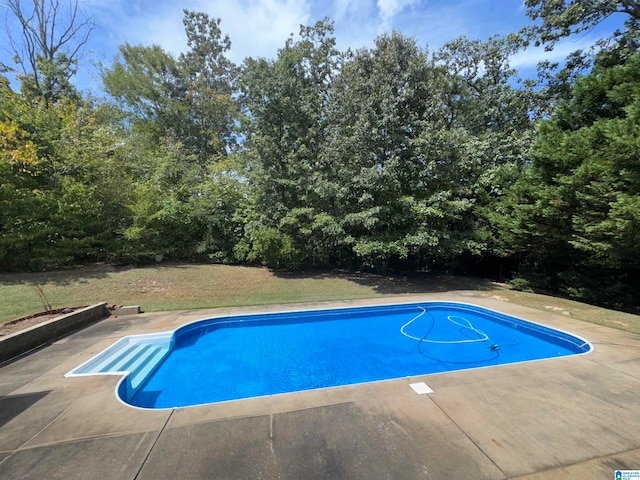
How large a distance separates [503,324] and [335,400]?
5.49 meters

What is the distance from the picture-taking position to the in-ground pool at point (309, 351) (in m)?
4.30

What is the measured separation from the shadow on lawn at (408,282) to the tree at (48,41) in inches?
695

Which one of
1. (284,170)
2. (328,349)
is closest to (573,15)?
(284,170)

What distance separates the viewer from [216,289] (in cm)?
945

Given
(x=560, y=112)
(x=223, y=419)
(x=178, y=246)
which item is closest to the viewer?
(x=223, y=419)

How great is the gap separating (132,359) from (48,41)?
75.5ft

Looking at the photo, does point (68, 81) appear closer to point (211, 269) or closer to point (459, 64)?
point (211, 269)

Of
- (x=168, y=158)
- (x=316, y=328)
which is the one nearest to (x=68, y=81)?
(x=168, y=158)

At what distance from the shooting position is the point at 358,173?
1048 centimetres

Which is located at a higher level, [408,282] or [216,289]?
[216,289]

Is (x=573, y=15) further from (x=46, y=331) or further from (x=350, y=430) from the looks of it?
(x=46, y=331)

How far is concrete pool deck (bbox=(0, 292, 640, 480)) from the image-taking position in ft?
7.13

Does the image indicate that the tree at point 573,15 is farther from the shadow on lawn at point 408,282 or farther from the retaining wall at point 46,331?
the retaining wall at point 46,331

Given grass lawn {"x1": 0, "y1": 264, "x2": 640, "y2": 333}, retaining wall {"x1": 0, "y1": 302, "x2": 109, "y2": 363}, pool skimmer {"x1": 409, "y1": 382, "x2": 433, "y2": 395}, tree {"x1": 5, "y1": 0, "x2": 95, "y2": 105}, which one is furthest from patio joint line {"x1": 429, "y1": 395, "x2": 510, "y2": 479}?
tree {"x1": 5, "y1": 0, "x2": 95, "y2": 105}
